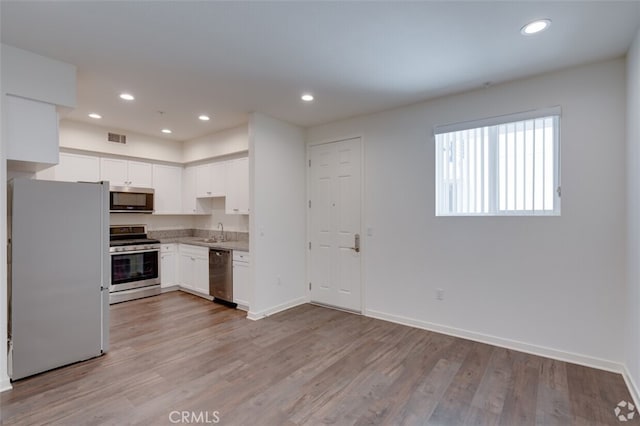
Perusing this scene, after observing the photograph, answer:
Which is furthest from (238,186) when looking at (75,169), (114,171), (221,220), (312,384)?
(312,384)

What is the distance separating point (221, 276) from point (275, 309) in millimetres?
1002

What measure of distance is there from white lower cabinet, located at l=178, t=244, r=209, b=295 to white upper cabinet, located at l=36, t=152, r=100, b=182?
1.75 metres

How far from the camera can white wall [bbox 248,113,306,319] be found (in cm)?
405

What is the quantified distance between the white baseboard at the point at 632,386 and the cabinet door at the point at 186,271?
529cm

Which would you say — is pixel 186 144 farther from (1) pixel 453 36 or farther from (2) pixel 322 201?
(1) pixel 453 36

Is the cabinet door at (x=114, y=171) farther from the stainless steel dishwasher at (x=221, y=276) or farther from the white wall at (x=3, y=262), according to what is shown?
the white wall at (x=3, y=262)

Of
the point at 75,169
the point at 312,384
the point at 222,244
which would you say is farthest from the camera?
the point at 222,244

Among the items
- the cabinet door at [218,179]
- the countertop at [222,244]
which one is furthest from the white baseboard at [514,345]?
the cabinet door at [218,179]

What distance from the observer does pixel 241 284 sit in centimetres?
432

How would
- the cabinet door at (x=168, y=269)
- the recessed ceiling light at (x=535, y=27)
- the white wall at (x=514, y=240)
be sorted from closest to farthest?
the recessed ceiling light at (x=535, y=27) < the white wall at (x=514, y=240) < the cabinet door at (x=168, y=269)

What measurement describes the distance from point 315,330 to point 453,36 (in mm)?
3216

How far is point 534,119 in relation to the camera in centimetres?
300

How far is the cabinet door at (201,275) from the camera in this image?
4898mm

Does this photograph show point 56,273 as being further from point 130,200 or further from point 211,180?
point 211,180
